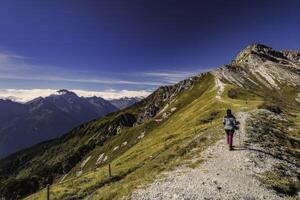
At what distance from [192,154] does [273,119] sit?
34.0 m

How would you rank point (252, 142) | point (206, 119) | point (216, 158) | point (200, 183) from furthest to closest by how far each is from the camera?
1. point (206, 119)
2. point (252, 142)
3. point (216, 158)
4. point (200, 183)

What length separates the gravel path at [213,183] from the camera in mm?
20781

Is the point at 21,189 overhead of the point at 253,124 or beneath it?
beneath

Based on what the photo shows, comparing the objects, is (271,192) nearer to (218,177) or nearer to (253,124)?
(218,177)

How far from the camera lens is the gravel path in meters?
20.8

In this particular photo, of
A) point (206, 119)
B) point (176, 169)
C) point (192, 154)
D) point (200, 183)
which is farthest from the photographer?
point (206, 119)

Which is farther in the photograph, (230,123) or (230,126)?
(230,123)

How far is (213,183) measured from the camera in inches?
899

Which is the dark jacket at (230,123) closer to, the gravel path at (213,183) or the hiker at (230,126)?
the hiker at (230,126)

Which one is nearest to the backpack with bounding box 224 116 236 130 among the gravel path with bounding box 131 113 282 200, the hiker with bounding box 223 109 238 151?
the hiker with bounding box 223 109 238 151

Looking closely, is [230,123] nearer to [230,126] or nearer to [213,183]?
[230,126]

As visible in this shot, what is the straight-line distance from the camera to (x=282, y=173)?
2609cm

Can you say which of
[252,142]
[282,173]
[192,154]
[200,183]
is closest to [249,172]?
[282,173]

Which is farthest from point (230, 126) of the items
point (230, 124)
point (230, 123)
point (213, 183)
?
point (213, 183)
